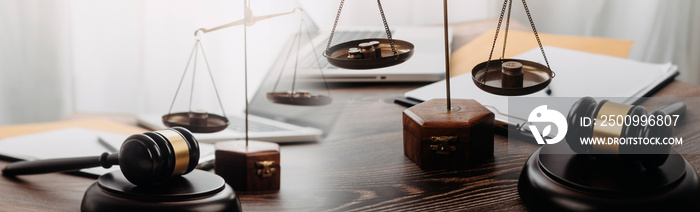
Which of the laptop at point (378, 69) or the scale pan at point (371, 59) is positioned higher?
the scale pan at point (371, 59)

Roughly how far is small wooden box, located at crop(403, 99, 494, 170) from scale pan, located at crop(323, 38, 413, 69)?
10 cm

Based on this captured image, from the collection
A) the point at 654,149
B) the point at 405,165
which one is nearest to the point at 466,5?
the point at 405,165

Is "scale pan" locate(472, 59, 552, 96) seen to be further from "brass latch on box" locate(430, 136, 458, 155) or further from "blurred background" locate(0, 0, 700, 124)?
"blurred background" locate(0, 0, 700, 124)

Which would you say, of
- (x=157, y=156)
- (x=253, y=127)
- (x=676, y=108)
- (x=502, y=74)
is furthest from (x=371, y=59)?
(x=676, y=108)

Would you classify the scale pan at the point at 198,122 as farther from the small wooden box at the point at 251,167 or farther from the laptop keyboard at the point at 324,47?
the laptop keyboard at the point at 324,47

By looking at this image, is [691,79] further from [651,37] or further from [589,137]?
[589,137]

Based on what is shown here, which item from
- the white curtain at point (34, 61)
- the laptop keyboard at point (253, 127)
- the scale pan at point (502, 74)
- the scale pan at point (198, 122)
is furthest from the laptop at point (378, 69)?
the white curtain at point (34, 61)

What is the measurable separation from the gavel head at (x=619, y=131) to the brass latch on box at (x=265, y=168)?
360mm

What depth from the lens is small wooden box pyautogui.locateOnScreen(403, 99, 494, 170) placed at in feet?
3.05

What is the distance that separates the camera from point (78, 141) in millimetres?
1095

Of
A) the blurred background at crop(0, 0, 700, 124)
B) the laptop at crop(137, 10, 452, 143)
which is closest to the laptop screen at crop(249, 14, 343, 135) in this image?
the laptop at crop(137, 10, 452, 143)

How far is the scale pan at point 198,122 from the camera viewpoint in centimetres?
94

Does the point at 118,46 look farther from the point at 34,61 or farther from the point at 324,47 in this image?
the point at 324,47

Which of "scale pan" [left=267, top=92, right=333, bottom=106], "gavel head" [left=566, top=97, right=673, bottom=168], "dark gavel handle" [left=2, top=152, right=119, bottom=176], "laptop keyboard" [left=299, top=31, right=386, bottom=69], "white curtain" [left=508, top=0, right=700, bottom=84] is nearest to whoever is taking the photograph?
"gavel head" [left=566, top=97, right=673, bottom=168]
